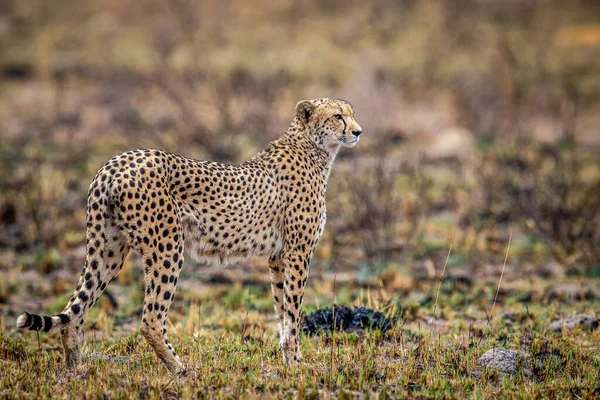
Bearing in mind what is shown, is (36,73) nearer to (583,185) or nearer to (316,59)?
(316,59)

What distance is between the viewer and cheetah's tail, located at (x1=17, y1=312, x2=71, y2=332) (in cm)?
401

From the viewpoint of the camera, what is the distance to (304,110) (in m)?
5.52

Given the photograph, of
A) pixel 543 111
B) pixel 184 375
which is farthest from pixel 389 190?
pixel 543 111

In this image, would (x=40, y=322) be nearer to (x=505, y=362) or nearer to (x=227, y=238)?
(x=227, y=238)

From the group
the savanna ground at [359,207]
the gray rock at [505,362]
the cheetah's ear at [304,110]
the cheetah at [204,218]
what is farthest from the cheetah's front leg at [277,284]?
the gray rock at [505,362]

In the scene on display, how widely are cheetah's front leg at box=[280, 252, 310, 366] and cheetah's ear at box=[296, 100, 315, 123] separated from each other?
40.6 inches

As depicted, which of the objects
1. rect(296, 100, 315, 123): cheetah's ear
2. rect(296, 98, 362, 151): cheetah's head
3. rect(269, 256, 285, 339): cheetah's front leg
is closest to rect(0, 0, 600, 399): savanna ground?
rect(269, 256, 285, 339): cheetah's front leg

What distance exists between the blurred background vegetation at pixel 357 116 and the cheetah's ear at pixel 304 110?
152 cm

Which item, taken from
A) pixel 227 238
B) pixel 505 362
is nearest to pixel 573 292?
pixel 505 362

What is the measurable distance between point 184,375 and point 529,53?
2449 cm

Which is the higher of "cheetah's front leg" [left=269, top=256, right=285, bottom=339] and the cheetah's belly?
the cheetah's belly

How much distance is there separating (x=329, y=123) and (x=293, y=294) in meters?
1.24

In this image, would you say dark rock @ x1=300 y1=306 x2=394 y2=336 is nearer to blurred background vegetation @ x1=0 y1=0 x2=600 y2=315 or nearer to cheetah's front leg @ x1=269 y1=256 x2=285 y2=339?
cheetah's front leg @ x1=269 y1=256 x2=285 y2=339

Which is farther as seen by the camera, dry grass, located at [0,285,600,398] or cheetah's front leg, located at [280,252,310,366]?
cheetah's front leg, located at [280,252,310,366]
